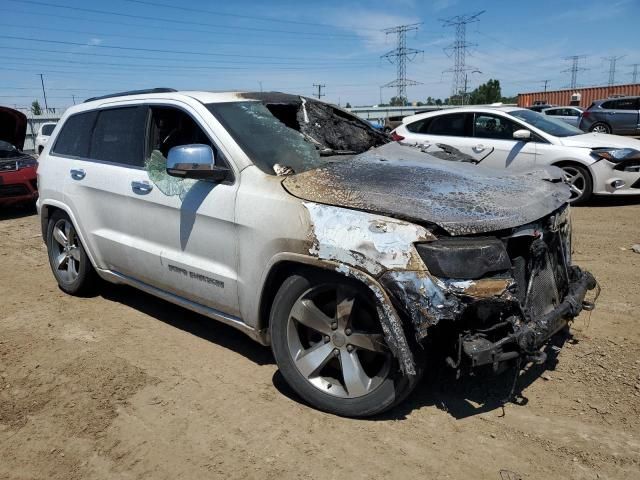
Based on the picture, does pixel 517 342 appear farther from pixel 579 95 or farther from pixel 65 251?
pixel 579 95

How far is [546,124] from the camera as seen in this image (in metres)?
9.09

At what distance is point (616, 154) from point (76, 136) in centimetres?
766

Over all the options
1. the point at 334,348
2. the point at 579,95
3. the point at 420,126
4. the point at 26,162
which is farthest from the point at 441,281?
the point at 579,95

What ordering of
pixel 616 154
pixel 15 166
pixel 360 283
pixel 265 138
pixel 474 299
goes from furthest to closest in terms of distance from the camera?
pixel 15 166 < pixel 616 154 < pixel 265 138 < pixel 360 283 < pixel 474 299

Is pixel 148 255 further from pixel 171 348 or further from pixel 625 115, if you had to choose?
pixel 625 115

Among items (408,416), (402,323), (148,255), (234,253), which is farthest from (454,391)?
(148,255)

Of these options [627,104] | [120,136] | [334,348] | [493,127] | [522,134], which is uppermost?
[627,104]

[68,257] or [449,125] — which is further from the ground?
[449,125]

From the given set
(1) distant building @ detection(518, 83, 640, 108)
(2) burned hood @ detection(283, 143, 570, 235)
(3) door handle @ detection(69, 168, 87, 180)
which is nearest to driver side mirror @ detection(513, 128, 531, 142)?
(2) burned hood @ detection(283, 143, 570, 235)

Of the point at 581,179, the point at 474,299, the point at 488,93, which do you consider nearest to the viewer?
the point at 474,299

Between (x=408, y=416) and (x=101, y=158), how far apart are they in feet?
10.6

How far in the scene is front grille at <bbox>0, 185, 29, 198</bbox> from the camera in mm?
9906

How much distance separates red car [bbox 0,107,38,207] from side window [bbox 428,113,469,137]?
7181mm

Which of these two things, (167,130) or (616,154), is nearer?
(167,130)
